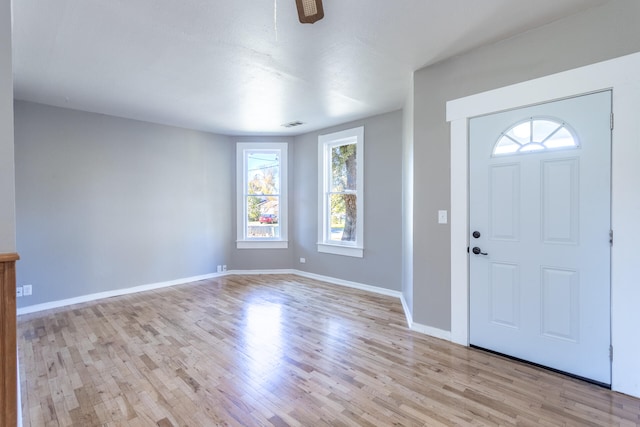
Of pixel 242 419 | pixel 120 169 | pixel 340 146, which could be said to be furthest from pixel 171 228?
pixel 242 419

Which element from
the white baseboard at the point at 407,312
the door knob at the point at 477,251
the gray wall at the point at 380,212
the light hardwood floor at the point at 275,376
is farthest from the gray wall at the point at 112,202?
the door knob at the point at 477,251

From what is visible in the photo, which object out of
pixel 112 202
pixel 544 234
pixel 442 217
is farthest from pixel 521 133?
pixel 112 202

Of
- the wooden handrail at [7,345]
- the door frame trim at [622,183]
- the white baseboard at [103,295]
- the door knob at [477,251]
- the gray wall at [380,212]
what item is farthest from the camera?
the gray wall at [380,212]

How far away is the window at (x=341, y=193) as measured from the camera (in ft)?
15.3

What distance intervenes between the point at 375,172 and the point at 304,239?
187cm

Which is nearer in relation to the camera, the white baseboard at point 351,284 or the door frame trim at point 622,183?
the door frame trim at point 622,183

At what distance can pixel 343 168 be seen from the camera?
499 centimetres

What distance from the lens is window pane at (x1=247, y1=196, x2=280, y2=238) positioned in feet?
18.6

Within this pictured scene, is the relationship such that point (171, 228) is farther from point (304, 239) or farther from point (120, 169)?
point (304, 239)

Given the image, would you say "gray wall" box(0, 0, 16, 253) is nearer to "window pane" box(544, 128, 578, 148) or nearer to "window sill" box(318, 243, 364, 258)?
"window pane" box(544, 128, 578, 148)

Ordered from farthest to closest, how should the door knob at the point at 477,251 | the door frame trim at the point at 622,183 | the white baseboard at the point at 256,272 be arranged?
the white baseboard at the point at 256,272 < the door knob at the point at 477,251 < the door frame trim at the point at 622,183

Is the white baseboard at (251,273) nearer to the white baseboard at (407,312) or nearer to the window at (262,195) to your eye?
the white baseboard at (407,312)

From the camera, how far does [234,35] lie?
231cm

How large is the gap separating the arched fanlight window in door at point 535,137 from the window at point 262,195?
152 inches
